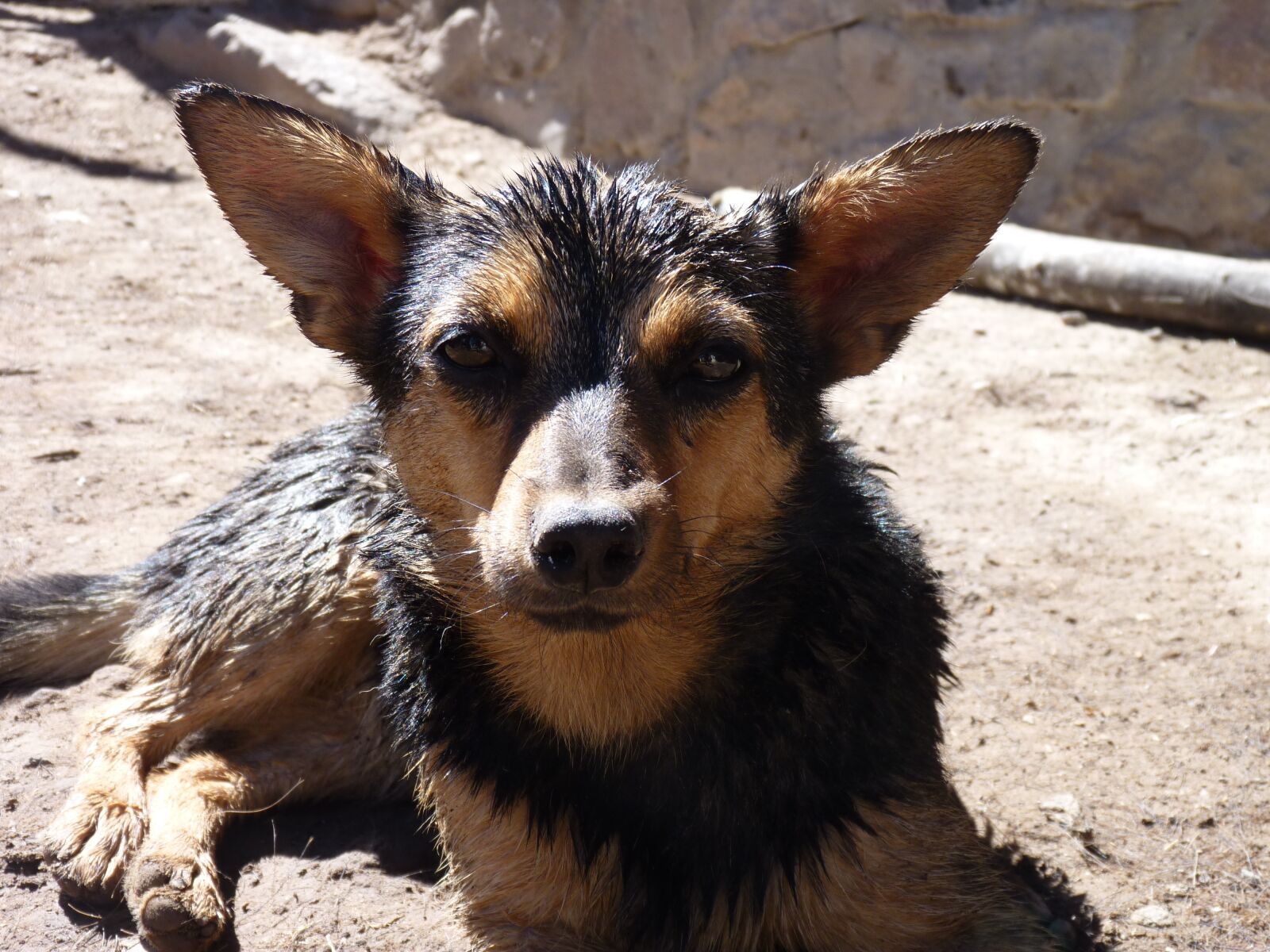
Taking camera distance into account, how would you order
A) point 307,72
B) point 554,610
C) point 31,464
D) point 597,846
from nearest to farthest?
point 554,610
point 597,846
point 31,464
point 307,72

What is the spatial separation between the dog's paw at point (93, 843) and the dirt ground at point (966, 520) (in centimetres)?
8

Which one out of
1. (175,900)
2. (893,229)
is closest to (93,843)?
(175,900)

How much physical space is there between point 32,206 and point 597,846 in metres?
6.64

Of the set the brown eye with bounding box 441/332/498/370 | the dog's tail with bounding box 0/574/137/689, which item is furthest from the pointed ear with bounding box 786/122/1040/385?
the dog's tail with bounding box 0/574/137/689

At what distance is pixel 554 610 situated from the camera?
2555 millimetres

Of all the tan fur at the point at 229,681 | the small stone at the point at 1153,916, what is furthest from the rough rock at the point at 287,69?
the small stone at the point at 1153,916

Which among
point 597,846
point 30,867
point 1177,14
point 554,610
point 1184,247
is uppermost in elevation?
point 1177,14

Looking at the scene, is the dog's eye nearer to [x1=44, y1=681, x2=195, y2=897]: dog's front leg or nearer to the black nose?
the black nose

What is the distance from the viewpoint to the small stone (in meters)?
3.14

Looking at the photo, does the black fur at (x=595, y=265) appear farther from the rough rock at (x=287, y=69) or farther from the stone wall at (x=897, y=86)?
the rough rock at (x=287, y=69)

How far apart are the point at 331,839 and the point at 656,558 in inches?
65.7

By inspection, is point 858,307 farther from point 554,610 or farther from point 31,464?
point 31,464

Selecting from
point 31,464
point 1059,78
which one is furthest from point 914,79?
point 31,464

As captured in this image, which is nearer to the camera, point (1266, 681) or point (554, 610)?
point (554, 610)
